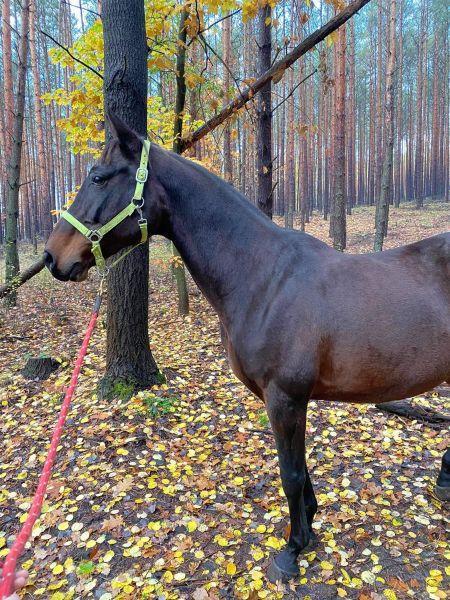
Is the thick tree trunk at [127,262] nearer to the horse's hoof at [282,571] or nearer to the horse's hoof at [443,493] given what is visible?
the horse's hoof at [282,571]

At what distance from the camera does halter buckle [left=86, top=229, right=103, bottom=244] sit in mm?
2441

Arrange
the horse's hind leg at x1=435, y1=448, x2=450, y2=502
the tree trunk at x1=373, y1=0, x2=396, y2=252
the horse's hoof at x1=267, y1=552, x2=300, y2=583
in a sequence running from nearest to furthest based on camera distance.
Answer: the horse's hoof at x1=267, y1=552, x2=300, y2=583 → the horse's hind leg at x1=435, y1=448, x2=450, y2=502 → the tree trunk at x1=373, y1=0, x2=396, y2=252

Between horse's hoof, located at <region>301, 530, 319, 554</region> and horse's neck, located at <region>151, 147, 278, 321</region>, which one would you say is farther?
horse's hoof, located at <region>301, 530, 319, 554</region>

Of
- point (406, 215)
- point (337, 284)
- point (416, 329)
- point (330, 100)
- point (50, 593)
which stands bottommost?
point (50, 593)

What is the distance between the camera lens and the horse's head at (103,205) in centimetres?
245

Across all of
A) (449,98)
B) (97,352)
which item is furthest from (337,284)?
(449,98)

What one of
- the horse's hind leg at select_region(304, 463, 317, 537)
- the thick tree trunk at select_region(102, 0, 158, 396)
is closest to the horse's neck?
the horse's hind leg at select_region(304, 463, 317, 537)

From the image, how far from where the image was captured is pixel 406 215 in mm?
27422

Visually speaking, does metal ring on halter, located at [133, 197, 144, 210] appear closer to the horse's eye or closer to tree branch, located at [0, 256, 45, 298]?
the horse's eye

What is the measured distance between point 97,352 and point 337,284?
210 inches


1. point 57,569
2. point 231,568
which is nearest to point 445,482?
point 231,568

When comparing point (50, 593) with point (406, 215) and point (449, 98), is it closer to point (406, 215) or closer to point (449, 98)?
point (406, 215)

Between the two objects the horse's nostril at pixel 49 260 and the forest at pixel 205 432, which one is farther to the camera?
the forest at pixel 205 432

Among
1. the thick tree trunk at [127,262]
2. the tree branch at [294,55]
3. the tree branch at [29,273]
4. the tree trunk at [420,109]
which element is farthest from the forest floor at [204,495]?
the tree trunk at [420,109]
